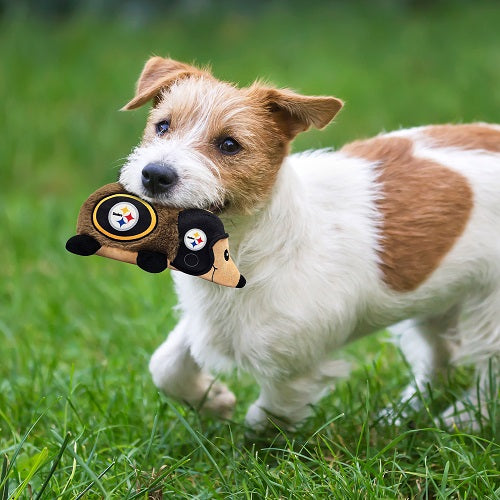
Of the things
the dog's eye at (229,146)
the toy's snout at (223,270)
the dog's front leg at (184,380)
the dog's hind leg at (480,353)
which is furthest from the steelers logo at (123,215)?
the dog's hind leg at (480,353)

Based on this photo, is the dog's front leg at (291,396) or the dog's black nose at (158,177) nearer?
the dog's black nose at (158,177)

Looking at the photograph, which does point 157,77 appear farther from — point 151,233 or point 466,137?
point 466,137

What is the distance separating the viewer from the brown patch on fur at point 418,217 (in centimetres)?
361

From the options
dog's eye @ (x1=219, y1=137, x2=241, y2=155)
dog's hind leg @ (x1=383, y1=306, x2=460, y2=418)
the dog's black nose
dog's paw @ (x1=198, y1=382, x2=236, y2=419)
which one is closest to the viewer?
the dog's black nose

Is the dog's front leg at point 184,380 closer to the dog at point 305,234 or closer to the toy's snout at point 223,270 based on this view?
the dog at point 305,234

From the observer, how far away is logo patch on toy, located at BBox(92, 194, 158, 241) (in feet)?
9.96

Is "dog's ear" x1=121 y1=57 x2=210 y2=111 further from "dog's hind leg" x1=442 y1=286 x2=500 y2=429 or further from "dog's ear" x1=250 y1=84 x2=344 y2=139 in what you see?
"dog's hind leg" x1=442 y1=286 x2=500 y2=429

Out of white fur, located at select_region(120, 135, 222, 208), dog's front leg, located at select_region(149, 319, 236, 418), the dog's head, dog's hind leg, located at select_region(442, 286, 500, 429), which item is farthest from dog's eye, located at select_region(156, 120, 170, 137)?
dog's hind leg, located at select_region(442, 286, 500, 429)

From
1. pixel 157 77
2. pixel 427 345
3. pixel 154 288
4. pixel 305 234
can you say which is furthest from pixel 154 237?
pixel 154 288

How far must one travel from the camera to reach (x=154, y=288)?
18.2ft

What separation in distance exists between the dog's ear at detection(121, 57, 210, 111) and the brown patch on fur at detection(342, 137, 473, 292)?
92cm

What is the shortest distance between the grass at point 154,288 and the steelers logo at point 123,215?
29.6 inches

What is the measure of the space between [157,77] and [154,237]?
2.89 feet

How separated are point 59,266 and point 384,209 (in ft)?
9.81
